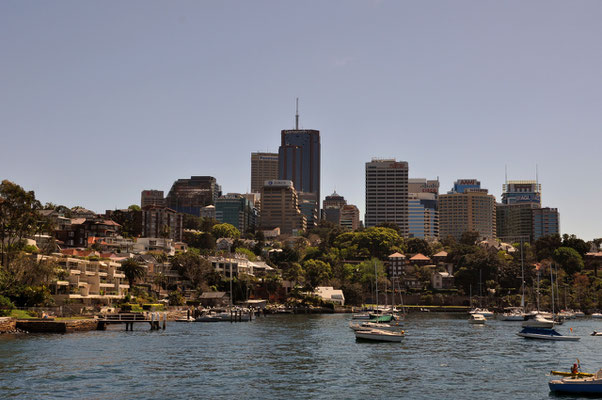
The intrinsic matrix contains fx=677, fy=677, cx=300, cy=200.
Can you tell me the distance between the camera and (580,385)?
49250 millimetres

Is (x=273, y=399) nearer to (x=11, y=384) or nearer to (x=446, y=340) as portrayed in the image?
(x=11, y=384)

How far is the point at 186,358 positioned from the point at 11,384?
863 inches

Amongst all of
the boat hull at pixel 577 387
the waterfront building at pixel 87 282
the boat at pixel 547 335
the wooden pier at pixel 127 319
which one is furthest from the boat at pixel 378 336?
the waterfront building at pixel 87 282

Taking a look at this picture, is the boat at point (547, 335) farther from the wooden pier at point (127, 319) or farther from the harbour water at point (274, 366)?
the wooden pier at point (127, 319)

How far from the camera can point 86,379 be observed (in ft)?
182

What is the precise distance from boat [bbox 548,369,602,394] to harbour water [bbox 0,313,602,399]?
5.46ft

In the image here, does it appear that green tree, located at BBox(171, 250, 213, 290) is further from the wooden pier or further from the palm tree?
the wooden pier

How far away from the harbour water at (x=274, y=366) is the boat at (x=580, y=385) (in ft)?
5.46

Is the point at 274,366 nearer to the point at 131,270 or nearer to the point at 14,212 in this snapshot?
the point at 14,212

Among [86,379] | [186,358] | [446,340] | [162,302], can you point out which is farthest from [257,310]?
[86,379]

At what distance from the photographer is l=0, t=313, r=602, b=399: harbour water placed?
171 feet

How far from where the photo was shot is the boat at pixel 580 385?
160 feet

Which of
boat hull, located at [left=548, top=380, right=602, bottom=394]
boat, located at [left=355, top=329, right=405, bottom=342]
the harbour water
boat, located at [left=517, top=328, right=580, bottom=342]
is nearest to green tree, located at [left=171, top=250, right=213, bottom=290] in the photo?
the harbour water

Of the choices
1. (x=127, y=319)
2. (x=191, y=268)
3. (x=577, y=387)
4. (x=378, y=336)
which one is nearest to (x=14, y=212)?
(x=127, y=319)
